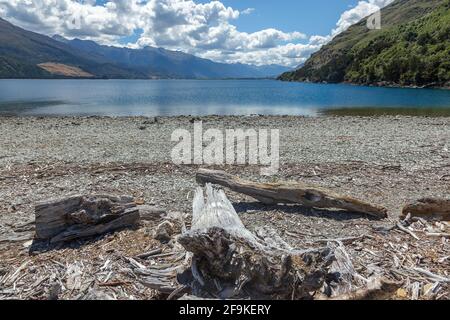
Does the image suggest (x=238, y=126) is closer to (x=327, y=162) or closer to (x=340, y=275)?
(x=327, y=162)

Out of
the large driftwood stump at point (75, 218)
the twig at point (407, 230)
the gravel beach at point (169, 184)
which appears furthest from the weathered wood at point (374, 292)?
the large driftwood stump at point (75, 218)

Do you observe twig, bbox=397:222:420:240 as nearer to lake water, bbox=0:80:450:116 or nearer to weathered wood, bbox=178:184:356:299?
weathered wood, bbox=178:184:356:299

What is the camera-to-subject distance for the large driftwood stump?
26.7 feet

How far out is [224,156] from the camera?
19047mm

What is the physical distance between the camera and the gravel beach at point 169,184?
700 cm

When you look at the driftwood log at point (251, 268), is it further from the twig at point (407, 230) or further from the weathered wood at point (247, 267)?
the twig at point (407, 230)

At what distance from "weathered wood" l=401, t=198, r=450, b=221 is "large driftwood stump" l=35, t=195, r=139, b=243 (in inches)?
281

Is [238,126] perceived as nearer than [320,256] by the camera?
No

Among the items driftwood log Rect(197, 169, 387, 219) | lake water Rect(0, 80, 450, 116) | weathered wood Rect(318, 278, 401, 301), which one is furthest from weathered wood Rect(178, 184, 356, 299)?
lake water Rect(0, 80, 450, 116)

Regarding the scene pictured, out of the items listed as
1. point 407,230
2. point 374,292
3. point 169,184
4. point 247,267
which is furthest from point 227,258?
point 169,184

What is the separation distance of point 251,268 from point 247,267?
0.07 metres

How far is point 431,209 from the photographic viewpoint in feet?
30.2
